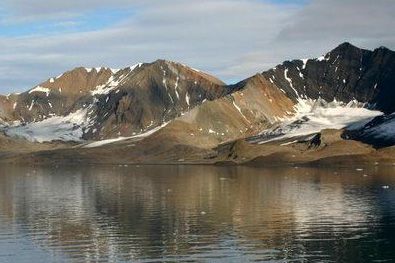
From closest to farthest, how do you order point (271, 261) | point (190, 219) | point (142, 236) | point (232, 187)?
1. point (271, 261)
2. point (142, 236)
3. point (190, 219)
4. point (232, 187)

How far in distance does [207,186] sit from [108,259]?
110 meters

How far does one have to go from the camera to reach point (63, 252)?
86250 mm

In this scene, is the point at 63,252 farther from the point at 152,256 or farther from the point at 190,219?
the point at 190,219

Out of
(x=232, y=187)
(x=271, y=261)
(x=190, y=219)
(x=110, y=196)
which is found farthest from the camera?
(x=232, y=187)

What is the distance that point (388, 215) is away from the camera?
11888 centimetres

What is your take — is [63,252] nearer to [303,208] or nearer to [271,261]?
[271,261]

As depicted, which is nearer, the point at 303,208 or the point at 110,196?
the point at 303,208

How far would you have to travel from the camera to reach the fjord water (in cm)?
8450

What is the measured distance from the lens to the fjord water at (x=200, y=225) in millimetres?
84500

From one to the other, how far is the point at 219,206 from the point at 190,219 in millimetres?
20690

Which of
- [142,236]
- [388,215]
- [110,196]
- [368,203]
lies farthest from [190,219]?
[110,196]

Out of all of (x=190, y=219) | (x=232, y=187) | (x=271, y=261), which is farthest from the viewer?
(x=232, y=187)

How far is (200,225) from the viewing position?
108 metres

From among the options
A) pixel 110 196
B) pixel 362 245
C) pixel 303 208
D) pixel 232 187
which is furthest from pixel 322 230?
pixel 232 187
